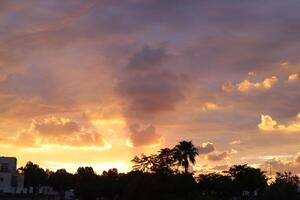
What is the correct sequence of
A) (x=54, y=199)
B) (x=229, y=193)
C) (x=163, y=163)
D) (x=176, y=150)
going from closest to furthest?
1. (x=163, y=163)
2. (x=176, y=150)
3. (x=229, y=193)
4. (x=54, y=199)

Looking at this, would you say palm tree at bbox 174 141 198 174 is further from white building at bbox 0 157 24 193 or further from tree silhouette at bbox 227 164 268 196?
white building at bbox 0 157 24 193

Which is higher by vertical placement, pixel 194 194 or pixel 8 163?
pixel 8 163

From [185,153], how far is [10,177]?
72149mm

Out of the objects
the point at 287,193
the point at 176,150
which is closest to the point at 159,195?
the point at 287,193

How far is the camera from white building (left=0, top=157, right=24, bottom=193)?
7254 inches

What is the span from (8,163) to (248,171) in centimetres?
8276

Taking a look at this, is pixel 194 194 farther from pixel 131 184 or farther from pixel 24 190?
pixel 24 190

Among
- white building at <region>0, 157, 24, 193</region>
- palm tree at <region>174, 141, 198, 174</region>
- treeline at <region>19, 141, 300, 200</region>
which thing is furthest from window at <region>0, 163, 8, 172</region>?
palm tree at <region>174, 141, 198, 174</region>

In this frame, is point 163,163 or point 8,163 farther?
point 8,163

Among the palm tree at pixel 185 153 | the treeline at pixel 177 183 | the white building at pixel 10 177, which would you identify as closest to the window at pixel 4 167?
the white building at pixel 10 177

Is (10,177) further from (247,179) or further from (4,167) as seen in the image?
(247,179)

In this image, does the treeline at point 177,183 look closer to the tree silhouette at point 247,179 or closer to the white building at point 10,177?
the tree silhouette at point 247,179

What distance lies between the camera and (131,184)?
338ft

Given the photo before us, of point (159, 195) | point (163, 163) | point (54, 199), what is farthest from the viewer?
point (54, 199)
